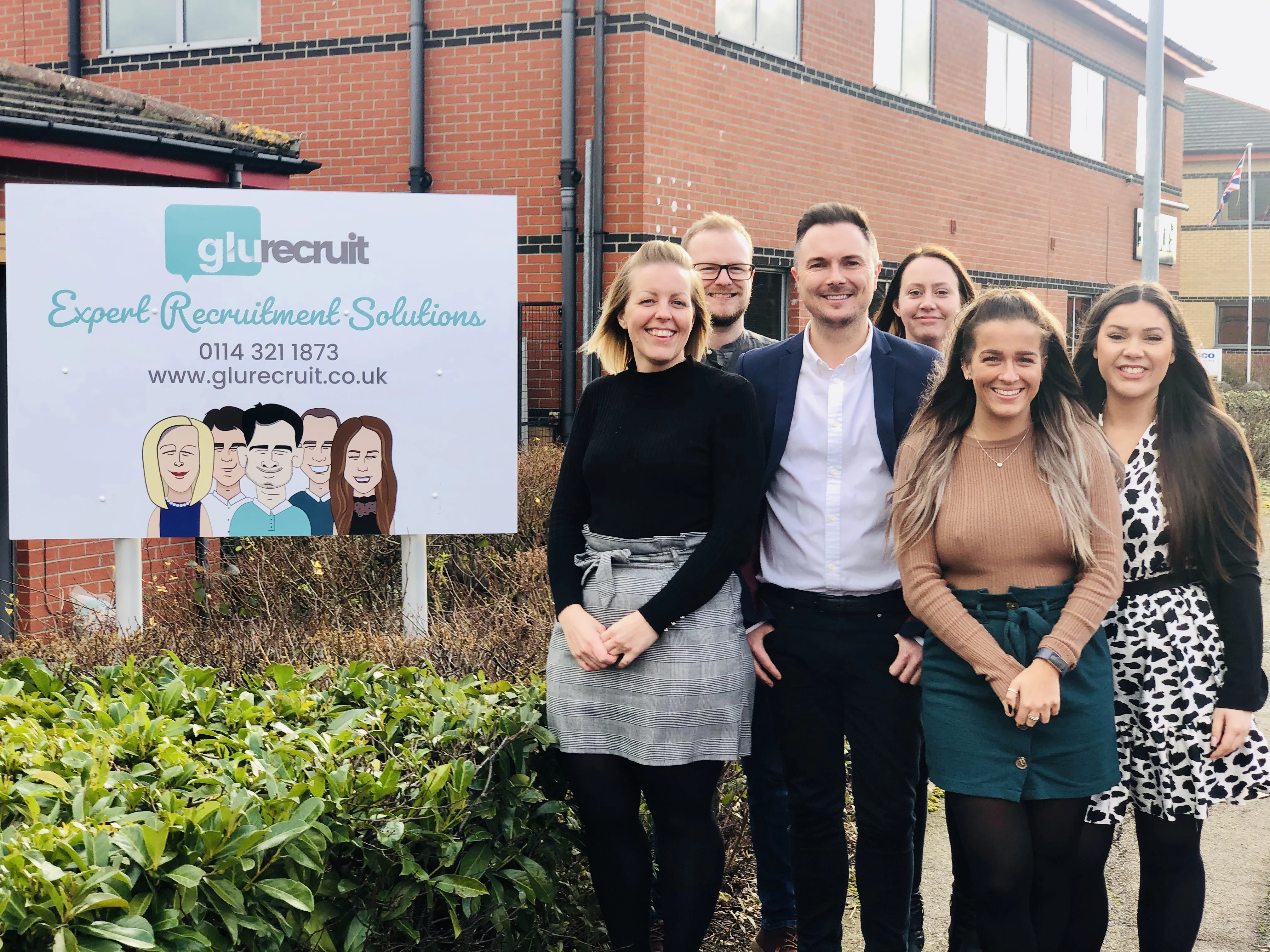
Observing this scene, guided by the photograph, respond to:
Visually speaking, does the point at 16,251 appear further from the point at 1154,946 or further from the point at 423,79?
the point at 423,79

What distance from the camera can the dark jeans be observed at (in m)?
3.70

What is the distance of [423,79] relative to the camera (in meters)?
11.2

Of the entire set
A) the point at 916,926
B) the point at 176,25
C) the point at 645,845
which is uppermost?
the point at 176,25

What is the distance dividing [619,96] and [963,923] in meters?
8.35

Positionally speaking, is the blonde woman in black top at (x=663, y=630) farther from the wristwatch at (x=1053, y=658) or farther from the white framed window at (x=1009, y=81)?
the white framed window at (x=1009, y=81)

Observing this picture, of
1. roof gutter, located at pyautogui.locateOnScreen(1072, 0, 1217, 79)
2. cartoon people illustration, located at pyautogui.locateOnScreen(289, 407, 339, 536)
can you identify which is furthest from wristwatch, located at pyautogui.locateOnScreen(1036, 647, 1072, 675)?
roof gutter, located at pyautogui.locateOnScreen(1072, 0, 1217, 79)

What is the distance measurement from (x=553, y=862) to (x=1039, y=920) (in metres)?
1.17

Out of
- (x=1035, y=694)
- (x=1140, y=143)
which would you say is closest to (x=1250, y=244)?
(x=1140, y=143)

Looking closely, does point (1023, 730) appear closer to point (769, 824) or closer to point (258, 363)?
point (769, 824)

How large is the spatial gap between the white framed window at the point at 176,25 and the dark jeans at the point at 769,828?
10.1 meters

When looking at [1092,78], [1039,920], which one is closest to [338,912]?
[1039,920]

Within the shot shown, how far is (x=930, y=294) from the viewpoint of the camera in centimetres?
408

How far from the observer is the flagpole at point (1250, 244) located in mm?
28031

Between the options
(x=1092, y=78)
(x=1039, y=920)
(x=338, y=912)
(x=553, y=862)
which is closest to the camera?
(x=338, y=912)
